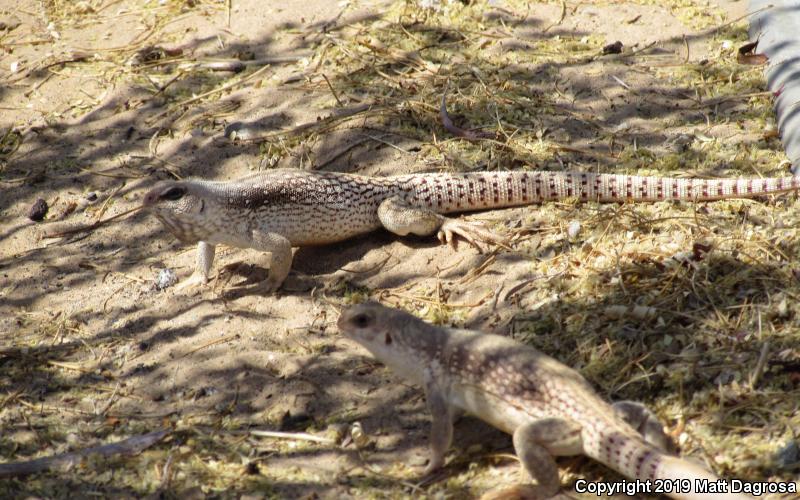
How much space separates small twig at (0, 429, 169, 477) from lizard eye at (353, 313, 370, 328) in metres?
1.22

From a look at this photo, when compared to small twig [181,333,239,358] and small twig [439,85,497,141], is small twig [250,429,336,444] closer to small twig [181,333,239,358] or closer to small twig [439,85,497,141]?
small twig [181,333,239,358]

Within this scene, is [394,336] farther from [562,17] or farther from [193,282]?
[562,17]

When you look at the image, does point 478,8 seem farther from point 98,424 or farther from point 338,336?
point 98,424

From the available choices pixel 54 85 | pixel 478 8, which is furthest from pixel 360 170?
pixel 54 85

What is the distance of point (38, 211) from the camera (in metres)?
6.97

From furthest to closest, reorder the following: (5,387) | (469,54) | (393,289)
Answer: (469,54) < (393,289) < (5,387)

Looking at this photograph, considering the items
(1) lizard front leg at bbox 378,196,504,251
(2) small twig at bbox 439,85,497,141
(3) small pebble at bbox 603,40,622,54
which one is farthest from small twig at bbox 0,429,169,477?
(3) small pebble at bbox 603,40,622,54

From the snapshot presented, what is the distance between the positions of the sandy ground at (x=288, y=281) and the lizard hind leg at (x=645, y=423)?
259 mm

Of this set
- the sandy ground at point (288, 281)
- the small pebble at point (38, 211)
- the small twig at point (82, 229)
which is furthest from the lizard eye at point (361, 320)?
the small pebble at point (38, 211)

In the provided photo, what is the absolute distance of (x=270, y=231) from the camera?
20.2ft

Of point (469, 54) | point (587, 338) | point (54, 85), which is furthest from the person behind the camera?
point (54, 85)

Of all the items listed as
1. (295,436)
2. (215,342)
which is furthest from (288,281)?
(295,436)

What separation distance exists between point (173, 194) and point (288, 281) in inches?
39.1

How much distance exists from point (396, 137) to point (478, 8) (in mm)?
A: 2183
